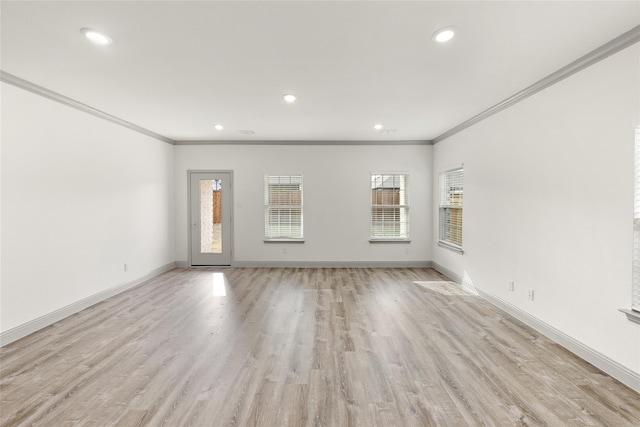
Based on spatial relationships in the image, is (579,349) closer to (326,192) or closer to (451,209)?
(451,209)

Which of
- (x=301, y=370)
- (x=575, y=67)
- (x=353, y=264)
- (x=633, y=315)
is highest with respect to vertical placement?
(x=575, y=67)

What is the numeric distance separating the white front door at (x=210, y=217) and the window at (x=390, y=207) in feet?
10.1

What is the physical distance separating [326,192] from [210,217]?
8.31 ft

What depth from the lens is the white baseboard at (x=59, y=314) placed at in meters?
2.92

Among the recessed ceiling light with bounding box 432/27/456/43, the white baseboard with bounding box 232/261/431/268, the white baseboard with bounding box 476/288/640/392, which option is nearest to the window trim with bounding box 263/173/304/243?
the white baseboard with bounding box 232/261/431/268

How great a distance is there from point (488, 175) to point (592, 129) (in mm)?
1638

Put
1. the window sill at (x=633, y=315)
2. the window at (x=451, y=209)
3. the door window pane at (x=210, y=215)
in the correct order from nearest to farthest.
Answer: the window sill at (x=633, y=315) → the window at (x=451, y=209) → the door window pane at (x=210, y=215)

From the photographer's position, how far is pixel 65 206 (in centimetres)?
360

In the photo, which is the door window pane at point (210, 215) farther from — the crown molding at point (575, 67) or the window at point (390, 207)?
the crown molding at point (575, 67)

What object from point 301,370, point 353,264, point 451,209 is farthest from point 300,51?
point 353,264

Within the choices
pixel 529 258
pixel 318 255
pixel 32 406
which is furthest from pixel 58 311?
pixel 529 258

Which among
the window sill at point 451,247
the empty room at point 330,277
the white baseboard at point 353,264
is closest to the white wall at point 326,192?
the white baseboard at point 353,264

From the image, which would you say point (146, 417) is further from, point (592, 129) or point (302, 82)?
point (592, 129)

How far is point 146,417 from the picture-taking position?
1.90 meters
